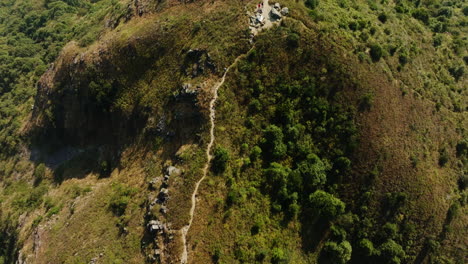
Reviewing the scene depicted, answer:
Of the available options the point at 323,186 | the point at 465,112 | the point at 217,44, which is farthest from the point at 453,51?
the point at 217,44

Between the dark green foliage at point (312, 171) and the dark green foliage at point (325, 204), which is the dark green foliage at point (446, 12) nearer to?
the dark green foliage at point (312, 171)

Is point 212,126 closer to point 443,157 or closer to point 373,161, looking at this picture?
point 373,161

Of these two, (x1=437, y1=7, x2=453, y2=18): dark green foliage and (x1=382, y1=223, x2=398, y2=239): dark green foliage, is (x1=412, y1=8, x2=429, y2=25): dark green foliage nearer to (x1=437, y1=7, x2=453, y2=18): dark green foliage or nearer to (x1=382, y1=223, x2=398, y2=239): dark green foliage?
(x1=437, y1=7, x2=453, y2=18): dark green foliage

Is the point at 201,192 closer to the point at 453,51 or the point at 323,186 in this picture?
the point at 323,186

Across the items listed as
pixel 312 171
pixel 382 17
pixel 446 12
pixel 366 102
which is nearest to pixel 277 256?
pixel 312 171

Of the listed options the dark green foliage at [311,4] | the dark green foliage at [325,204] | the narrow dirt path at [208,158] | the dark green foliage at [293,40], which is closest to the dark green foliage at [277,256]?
the dark green foliage at [325,204]

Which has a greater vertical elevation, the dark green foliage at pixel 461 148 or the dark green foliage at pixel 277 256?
the dark green foliage at pixel 461 148
